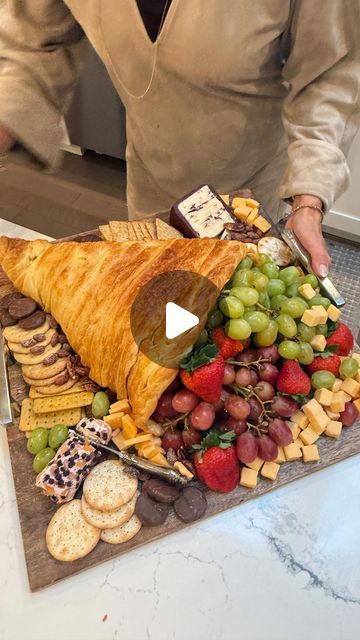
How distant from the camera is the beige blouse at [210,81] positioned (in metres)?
1.03

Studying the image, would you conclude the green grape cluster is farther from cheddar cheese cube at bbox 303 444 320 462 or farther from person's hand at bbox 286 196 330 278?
cheddar cheese cube at bbox 303 444 320 462

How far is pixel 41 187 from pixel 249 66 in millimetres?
1824

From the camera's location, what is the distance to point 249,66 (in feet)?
3.62

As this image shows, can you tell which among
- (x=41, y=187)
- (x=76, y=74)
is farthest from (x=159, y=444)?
(x=41, y=187)

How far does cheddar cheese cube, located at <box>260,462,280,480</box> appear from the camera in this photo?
37.8 inches

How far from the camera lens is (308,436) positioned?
39.6 inches

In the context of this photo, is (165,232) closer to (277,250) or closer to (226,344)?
(277,250)

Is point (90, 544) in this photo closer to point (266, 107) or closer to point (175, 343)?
point (175, 343)

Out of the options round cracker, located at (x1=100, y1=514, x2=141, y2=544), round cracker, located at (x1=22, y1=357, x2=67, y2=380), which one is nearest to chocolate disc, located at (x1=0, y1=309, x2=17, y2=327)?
round cracker, located at (x1=22, y1=357, x2=67, y2=380)

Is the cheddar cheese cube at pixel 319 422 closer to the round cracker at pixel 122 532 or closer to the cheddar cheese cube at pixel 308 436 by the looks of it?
the cheddar cheese cube at pixel 308 436

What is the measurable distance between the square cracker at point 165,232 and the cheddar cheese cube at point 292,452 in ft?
1.98

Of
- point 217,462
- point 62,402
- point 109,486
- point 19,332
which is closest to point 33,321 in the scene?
point 19,332

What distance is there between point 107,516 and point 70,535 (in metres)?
0.07
